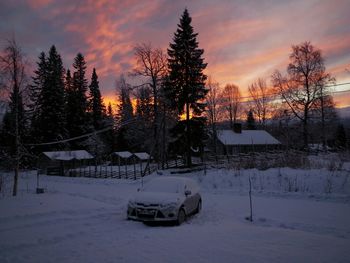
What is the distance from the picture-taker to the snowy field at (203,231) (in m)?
7.32

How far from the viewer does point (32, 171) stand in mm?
56875

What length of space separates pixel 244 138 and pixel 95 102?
34.9m

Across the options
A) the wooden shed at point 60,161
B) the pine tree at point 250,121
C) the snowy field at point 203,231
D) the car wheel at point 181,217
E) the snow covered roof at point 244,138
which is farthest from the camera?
the pine tree at point 250,121

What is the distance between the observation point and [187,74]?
1389 inches

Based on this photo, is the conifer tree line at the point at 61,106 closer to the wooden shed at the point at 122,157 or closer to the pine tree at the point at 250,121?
the wooden shed at the point at 122,157

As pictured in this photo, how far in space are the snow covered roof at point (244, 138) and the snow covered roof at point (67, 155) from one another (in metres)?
24.0

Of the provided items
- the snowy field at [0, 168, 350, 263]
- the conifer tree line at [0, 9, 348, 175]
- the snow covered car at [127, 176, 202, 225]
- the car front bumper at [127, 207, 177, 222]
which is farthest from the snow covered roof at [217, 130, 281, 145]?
the car front bumper at [127, 207, 177, 222]

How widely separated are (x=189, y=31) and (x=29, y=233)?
101ft

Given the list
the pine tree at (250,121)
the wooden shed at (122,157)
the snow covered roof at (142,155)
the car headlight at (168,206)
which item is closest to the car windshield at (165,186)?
the car headlight at (168,206)

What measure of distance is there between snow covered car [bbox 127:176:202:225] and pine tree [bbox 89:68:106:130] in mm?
61228

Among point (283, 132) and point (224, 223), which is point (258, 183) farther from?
point (283, 132)

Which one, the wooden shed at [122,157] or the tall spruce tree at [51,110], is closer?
the tall spruce tree at [51,110]

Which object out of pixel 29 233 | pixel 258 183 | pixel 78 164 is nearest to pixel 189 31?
pixel 258 183

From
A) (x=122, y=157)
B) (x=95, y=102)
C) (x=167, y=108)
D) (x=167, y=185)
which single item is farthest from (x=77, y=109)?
(x=167, y=185)
